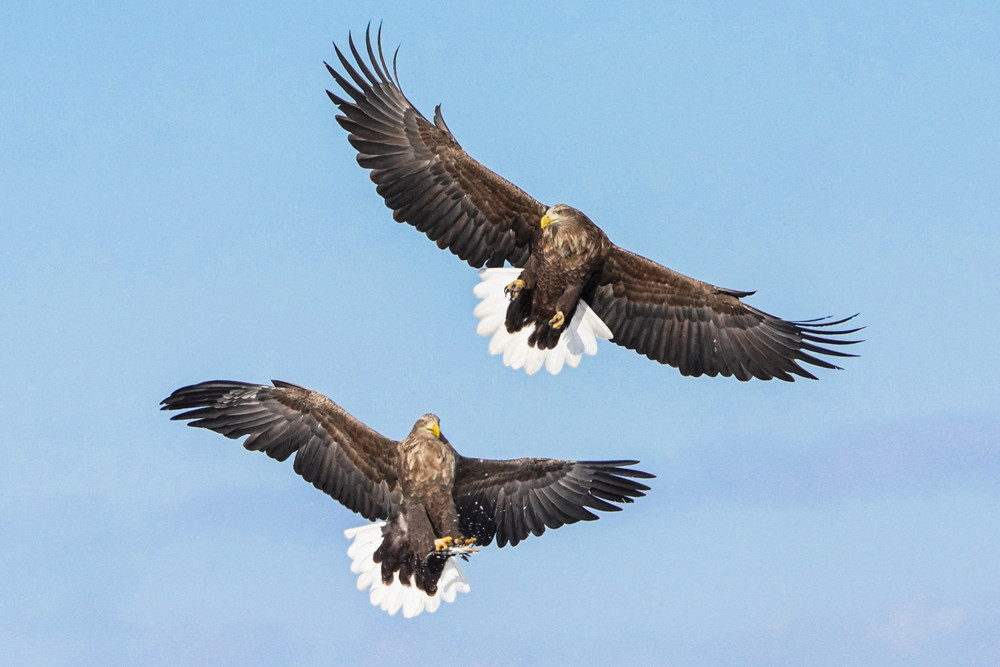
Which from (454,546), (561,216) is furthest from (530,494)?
(561,216)

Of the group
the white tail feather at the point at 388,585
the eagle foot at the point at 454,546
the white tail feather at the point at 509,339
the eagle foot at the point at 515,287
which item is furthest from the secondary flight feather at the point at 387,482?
the eagle foot at the point at 515,287

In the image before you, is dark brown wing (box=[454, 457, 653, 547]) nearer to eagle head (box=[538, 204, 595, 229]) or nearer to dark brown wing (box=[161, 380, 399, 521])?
dark brown wing (box=[161, 380, 399, 521])

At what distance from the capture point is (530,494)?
11.8 metres

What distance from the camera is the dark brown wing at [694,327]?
12266 mm

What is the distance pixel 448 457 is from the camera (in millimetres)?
11266

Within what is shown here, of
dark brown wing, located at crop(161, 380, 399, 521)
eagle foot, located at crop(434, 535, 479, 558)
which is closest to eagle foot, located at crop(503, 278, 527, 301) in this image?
dark brown wing, located at crop(161, 380, 399, 521)

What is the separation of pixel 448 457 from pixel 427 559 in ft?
2.57

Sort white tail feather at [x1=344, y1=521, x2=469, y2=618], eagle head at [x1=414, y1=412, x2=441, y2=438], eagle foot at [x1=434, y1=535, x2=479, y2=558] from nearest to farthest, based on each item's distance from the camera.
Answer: eagle foot at [x1=434, y1=535, x2=479, y2=558] < eagle head at [x1=414, y1=412, x2=441, y2=438] < white tail feather at [x1=344, y1=521, x2=469, y2=618]

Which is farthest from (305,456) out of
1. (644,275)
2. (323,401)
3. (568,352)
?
(644,275)

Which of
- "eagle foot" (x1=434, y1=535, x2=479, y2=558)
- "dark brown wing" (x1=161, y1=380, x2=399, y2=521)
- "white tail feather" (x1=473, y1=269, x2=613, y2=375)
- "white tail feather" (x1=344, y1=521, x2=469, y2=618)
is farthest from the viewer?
"white tail feather" (x1=473, y1=269, x2=613, y2=375)

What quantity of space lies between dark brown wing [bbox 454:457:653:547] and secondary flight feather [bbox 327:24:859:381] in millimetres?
824

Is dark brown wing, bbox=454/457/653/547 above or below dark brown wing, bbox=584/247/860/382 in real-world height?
below

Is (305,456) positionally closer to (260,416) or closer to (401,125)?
(260,416)

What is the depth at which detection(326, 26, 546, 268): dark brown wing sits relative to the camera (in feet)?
38.8
